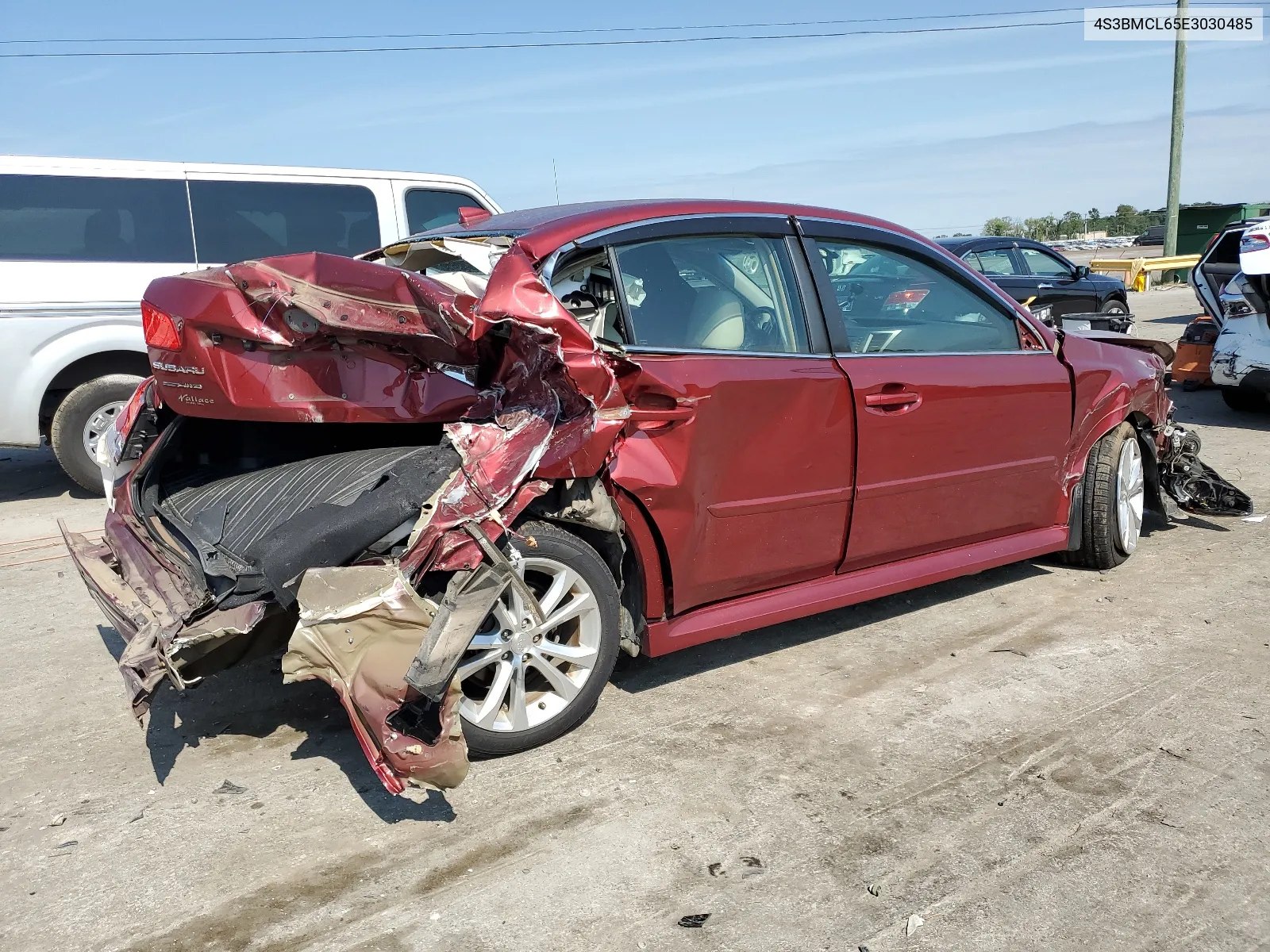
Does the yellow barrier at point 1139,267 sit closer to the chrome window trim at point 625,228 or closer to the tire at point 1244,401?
the tire at point 1244,401

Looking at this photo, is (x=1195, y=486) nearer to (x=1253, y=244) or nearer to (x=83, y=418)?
(x=1253, y=244)

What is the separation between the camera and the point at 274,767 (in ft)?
11.4

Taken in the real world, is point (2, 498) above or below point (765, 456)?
below

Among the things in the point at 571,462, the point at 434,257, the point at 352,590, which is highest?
the point at 434,257

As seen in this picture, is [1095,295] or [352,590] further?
[1095,295]

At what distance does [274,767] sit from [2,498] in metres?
5.64

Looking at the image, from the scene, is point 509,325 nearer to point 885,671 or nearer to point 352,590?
point 352,590

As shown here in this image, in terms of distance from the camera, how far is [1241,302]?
9.00 m

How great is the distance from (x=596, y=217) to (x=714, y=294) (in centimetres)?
52

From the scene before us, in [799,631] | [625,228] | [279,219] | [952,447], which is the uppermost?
[279,219]

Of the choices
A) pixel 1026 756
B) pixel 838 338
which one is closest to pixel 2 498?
pixel 838 338

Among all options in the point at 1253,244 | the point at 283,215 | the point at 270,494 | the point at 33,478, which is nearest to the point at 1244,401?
the point at 1253,244

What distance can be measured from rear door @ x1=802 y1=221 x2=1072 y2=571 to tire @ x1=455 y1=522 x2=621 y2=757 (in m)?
1.19

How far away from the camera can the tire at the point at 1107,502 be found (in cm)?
514
